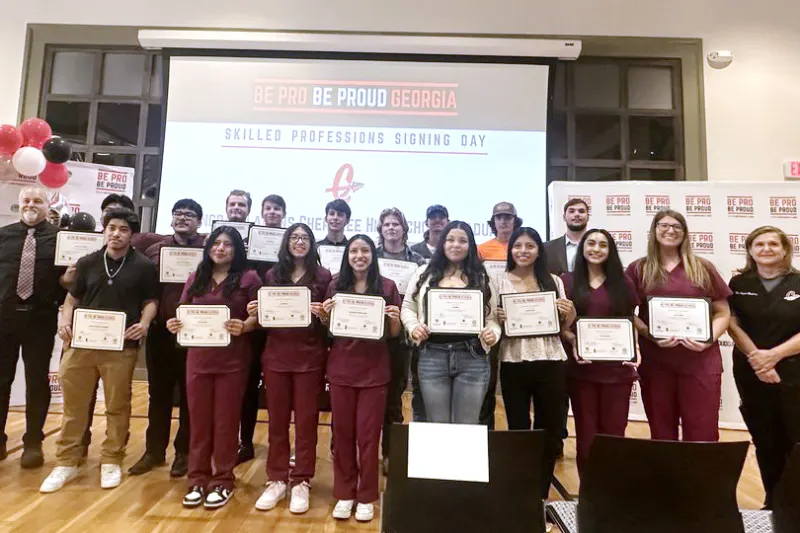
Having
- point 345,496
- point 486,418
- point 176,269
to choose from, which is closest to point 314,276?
point 176,269

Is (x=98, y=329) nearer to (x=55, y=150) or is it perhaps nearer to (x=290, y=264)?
(x=290, y=264)

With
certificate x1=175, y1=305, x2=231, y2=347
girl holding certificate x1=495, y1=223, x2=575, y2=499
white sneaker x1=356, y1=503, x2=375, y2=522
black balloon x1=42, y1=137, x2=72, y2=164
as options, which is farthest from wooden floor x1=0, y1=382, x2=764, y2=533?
black balloon x1=42, y1=137, x2=72, y2=164

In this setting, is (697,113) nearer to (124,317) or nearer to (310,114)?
(310,114)

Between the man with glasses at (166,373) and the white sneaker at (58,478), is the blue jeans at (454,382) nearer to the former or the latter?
the man with glasses at (166,373)

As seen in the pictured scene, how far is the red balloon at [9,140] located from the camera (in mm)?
3637

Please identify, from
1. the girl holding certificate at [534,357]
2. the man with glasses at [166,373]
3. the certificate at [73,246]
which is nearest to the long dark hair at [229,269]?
the man with glasses at [166,373]

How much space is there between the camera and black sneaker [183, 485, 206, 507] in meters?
2.33

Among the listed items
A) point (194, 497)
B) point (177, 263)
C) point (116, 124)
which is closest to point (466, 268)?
point (177, 263)

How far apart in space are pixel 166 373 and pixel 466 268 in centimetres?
188

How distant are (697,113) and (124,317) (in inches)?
217

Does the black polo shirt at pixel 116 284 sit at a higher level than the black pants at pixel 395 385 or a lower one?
higher

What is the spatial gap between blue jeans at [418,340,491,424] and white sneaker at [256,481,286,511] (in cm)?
88

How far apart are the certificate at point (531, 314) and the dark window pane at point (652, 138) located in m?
3.58

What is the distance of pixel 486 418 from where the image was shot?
273 centimetres
